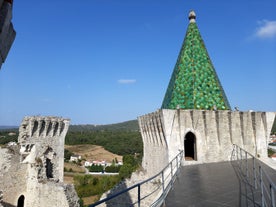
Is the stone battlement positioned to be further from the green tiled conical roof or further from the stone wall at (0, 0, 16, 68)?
the stone wall at (0, 0, 16, 68)

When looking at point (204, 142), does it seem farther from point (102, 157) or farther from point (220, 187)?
point (102, 157)

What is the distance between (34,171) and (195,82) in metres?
11.6

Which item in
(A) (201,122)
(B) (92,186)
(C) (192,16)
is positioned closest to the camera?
(A) (201,122)

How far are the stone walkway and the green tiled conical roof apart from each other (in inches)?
A: 157

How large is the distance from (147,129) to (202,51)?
15.8ft

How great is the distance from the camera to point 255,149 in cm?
1022

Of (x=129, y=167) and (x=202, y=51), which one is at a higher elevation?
(x=202, y=51)

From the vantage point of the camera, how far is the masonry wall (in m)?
9.37

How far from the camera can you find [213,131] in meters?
9.84

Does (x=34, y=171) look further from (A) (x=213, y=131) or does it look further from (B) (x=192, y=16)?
(B) (x=192, y=16)

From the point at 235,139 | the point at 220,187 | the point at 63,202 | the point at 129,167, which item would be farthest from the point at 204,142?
the point at 129,167

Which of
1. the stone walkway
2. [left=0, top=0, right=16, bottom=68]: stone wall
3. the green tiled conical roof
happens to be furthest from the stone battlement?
[left=0, top=0, right=16, bottom=68]: stone wall

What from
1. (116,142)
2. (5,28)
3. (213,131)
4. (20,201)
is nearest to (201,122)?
(213,131)

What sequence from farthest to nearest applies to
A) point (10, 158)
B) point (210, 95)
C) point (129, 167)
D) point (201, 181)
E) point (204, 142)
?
point (129, 167) < point (10, 158) < point (210, 95) < point (204, 142) < point (201, 181)
